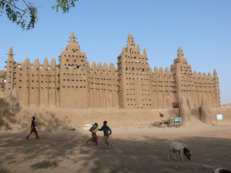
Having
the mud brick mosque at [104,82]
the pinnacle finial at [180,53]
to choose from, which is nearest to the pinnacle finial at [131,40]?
the mud brick mosque at [104,82]

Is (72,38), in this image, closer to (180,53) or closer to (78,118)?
(78,118)

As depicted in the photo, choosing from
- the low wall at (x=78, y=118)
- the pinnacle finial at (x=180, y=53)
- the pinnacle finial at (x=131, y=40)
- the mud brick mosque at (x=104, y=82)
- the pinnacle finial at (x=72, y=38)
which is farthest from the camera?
the pinnacle finial at (x=180, y=53)

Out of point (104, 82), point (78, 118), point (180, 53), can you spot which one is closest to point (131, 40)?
point (104, 82)

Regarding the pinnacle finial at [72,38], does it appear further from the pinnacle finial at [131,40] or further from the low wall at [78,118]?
the low wall at [78,118]

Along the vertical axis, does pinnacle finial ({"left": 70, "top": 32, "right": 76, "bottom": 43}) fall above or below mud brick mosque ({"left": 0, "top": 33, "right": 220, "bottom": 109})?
above

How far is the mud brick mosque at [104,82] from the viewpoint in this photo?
31.6m

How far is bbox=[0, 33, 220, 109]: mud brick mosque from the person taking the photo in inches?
1244

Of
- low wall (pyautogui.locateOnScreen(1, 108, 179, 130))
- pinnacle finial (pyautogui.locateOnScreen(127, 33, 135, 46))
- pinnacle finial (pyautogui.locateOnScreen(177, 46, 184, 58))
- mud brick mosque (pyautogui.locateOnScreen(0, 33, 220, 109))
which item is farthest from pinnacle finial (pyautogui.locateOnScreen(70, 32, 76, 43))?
pinnacle finial (pyautogui.locateOnScreen(177, 46, 184, 58))

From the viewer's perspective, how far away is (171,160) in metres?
9.19

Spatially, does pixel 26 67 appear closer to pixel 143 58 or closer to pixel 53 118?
pixel 53 118

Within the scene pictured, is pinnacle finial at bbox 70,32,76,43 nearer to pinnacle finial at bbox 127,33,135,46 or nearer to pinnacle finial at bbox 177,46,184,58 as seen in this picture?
pinnacle finial at bbox 127,33,135,46

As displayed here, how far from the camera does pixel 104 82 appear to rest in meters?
36.6

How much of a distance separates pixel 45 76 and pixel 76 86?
4806mm

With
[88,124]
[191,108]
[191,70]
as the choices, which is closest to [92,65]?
[88,124]
